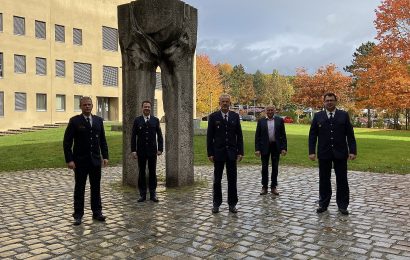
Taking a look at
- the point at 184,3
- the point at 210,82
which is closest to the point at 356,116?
the point at 210,82

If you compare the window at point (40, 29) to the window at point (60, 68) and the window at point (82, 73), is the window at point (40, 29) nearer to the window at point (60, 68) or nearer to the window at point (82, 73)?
the window at point (60, 68)

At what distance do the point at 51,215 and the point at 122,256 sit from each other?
2864 millimetres

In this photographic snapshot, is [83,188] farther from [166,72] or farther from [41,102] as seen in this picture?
[41,102]

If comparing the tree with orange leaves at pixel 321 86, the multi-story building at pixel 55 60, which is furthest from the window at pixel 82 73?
the tree with orange leaves at pixel 321 86

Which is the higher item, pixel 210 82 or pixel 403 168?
pixel 210 82

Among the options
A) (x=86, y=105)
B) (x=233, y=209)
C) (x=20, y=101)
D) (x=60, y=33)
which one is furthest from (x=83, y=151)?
(x=60, y=33)

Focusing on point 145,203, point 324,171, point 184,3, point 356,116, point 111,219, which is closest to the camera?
point 111,219

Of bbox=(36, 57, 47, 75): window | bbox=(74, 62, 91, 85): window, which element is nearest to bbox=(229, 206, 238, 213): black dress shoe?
bbox=(36, 57, 47, 75): window

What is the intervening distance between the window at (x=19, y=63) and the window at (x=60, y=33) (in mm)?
3991

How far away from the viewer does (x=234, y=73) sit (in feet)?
370

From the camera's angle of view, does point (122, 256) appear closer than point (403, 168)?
Yes

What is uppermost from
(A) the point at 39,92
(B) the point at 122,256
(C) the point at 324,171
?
(A) the point at 39,92

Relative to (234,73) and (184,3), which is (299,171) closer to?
(184,3)

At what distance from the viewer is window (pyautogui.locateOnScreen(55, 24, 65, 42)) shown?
41.3 meters
